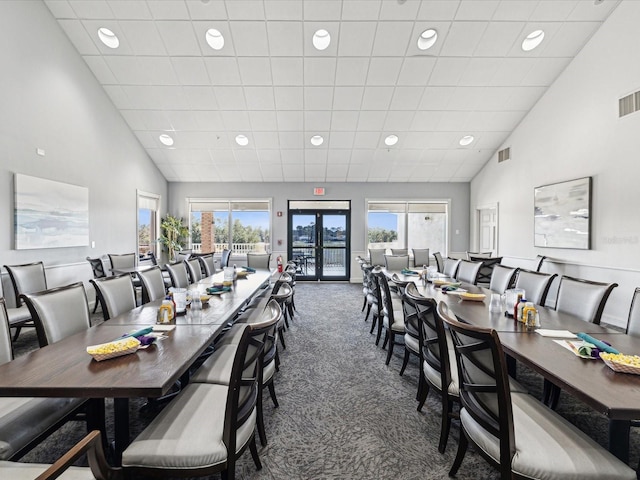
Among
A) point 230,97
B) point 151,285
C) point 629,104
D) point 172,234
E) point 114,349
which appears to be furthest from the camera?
point 172,234

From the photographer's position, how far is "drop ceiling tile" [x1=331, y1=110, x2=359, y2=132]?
6057 millimetres

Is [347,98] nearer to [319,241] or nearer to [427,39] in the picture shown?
[427,39]

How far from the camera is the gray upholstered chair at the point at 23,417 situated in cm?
135

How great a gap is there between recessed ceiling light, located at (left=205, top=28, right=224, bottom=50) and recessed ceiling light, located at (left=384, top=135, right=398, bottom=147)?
144 inches

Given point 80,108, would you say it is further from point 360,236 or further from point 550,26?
point 550,26

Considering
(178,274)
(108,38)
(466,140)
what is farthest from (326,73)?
(178,274)

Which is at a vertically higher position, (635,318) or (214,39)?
(214,39)

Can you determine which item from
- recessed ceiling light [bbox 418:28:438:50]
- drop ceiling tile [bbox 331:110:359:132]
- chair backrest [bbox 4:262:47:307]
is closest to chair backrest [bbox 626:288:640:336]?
recessed ceiling light [bbox 418:28:438:50]

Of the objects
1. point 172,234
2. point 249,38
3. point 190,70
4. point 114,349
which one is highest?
point 249,38

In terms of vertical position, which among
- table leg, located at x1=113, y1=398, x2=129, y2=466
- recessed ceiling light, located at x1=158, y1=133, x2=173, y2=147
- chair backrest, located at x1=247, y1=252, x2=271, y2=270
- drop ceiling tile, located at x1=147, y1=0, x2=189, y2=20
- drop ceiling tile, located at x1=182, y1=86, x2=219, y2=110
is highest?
drop ceiling tile, located at x1=147, y1=0, x2=189, y2=20

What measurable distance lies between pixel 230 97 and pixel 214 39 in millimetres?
1046

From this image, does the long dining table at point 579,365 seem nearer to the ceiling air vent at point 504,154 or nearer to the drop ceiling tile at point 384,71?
the drop ceiling tile at point 384,71

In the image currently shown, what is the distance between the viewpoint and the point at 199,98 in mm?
5703

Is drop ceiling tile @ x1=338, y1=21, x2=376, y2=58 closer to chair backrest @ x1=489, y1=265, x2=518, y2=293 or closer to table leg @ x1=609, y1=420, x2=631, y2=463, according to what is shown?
chair backrest @ x1=489, y1=265, x2=518, y2=293
